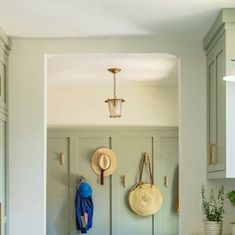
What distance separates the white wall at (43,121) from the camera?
3.93 metres

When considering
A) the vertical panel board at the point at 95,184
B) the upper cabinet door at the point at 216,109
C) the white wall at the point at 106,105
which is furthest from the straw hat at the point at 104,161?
the upper cabinet door at the point at 216,109

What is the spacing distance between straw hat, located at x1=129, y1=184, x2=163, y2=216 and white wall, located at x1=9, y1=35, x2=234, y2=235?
96.7 inches

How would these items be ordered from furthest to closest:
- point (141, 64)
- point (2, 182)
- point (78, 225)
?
point (78, 225)
point (141, 64)
point (2, 182)

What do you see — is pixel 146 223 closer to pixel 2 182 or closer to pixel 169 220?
pixel 169 220

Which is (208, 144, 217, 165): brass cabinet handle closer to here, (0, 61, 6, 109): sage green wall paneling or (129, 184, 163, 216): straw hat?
(0, 61, 6, 109): sage green wall paneling

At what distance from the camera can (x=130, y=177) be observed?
6508mm

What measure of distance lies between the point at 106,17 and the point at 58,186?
3402 mm

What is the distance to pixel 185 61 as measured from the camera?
4.02m

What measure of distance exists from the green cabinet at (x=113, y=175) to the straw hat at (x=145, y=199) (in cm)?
8

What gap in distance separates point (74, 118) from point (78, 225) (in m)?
1.29

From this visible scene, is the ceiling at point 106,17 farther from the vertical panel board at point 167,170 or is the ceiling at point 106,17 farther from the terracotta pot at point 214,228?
the vertical panel board at point 167,170

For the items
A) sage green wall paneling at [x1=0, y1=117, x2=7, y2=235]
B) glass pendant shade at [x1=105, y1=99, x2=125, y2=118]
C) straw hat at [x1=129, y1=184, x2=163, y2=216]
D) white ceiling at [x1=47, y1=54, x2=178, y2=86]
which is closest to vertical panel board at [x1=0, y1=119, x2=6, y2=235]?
sage green wall paneling at [x1=0, y1=117, x2=7, y2=235]

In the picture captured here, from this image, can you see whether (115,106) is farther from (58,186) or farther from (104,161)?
(58,186)

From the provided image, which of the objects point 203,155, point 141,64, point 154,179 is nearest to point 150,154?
point 154,179
